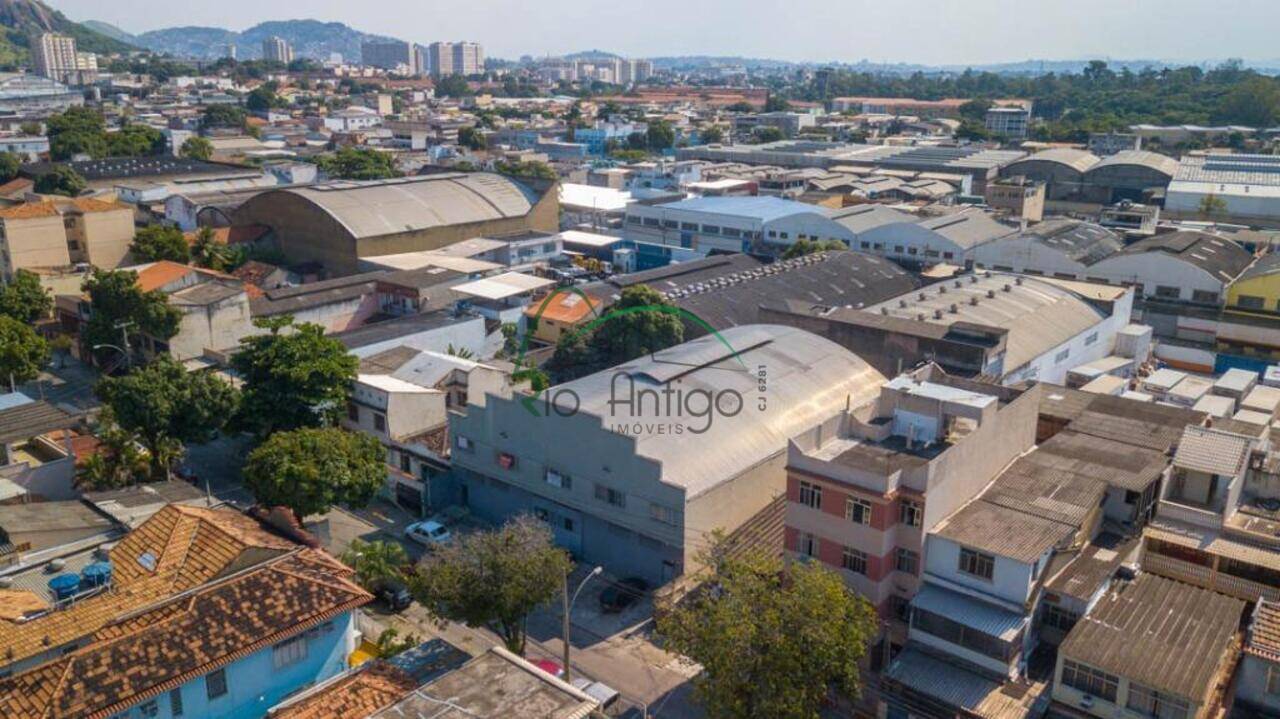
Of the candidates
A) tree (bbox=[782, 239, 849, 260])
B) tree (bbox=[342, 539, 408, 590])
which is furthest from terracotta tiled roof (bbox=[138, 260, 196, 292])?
tree (bbox=[782, 239, 849, 260])

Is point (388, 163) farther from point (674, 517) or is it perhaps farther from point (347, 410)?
point (674, 517)

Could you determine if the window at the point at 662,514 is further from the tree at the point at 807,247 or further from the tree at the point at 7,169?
the tree at the point at 7,169

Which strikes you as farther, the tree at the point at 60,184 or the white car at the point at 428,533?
the tree at the point at 60,184

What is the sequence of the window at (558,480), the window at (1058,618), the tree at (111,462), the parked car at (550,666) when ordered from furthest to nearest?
the tree at (111,462)
the window at (558,480)
the parked car at (550,666)
the window at (1058,618)

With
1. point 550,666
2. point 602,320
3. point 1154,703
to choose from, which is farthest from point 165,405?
point 1154,703

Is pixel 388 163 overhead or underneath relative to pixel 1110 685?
overhead

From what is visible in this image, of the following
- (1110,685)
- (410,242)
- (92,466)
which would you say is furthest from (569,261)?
(1110,685)

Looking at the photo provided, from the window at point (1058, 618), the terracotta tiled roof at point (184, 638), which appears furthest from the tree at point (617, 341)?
the window at point (1058, 618)
